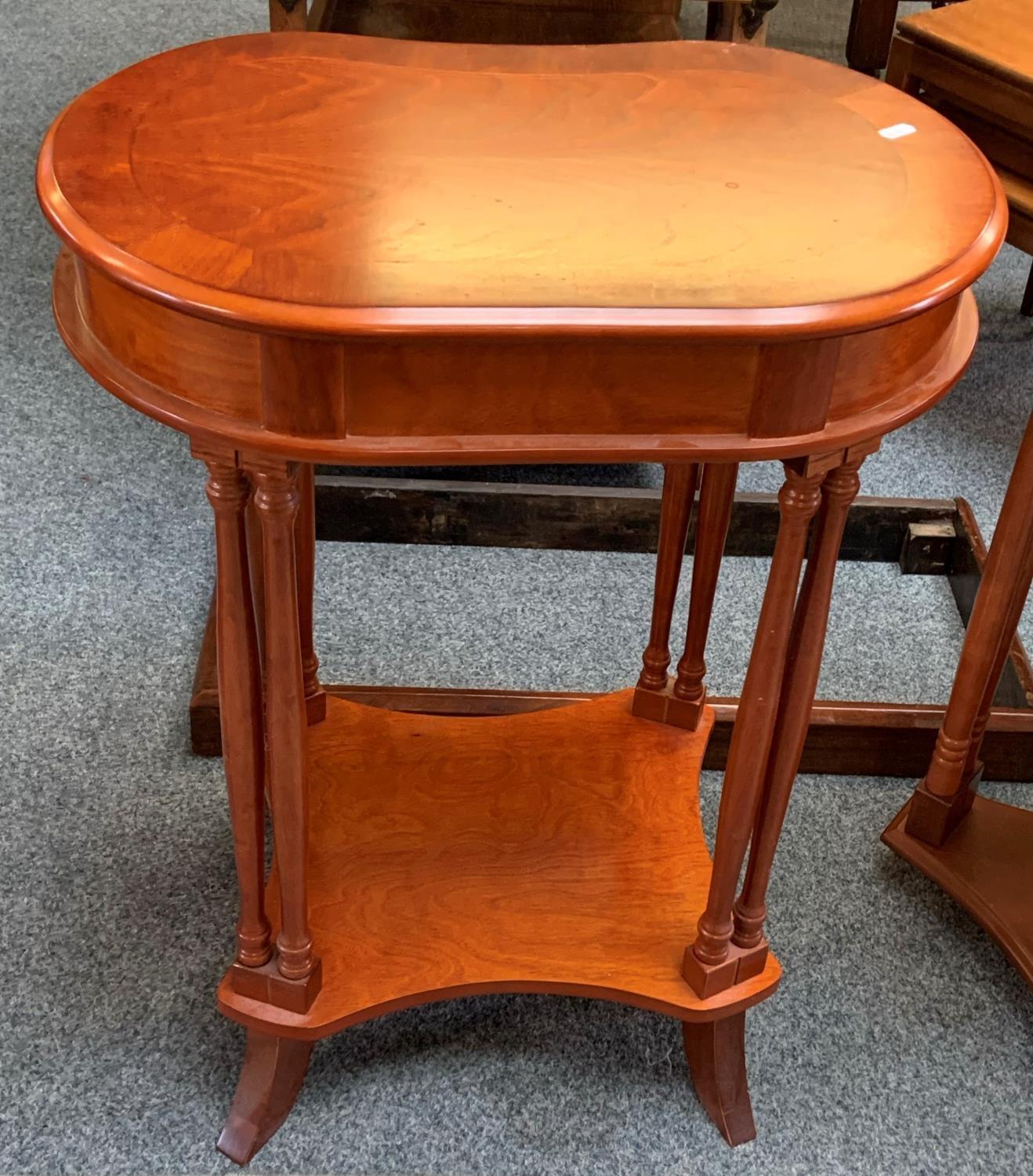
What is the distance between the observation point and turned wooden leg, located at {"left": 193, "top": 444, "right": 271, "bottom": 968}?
2.77 feet

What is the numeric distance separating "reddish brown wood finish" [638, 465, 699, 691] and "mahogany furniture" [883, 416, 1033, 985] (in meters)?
0.28

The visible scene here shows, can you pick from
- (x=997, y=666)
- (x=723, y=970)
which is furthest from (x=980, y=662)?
(x=723, y=970)

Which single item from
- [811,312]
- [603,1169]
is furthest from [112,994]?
[811,312]

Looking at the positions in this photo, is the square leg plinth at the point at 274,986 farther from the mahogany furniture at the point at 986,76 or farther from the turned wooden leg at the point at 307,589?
the mahogany furniture at the point at 986,76

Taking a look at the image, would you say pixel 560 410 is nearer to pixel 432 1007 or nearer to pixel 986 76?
pixel 432 1007

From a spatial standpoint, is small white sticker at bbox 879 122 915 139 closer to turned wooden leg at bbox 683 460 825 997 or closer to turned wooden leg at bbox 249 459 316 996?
turned wooden leg at bbox 683 460 825 997

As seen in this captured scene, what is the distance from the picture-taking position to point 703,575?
50.6 inches

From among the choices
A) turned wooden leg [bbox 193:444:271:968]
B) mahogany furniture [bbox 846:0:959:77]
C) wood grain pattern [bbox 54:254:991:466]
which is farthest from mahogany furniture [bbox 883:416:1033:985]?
mahogany furniture [bbox 846:0:959:77]

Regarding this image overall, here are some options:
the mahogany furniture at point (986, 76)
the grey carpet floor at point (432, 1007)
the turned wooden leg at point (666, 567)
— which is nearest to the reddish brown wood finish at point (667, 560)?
the turned wooden leg at point (666, 567)

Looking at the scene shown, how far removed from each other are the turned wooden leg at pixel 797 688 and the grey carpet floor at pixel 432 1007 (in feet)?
0.69

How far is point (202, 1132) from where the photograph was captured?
1.14 metres

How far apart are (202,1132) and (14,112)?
2296 mm

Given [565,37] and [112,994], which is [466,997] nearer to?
[112,994]

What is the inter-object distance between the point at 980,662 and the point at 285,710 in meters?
0.69
